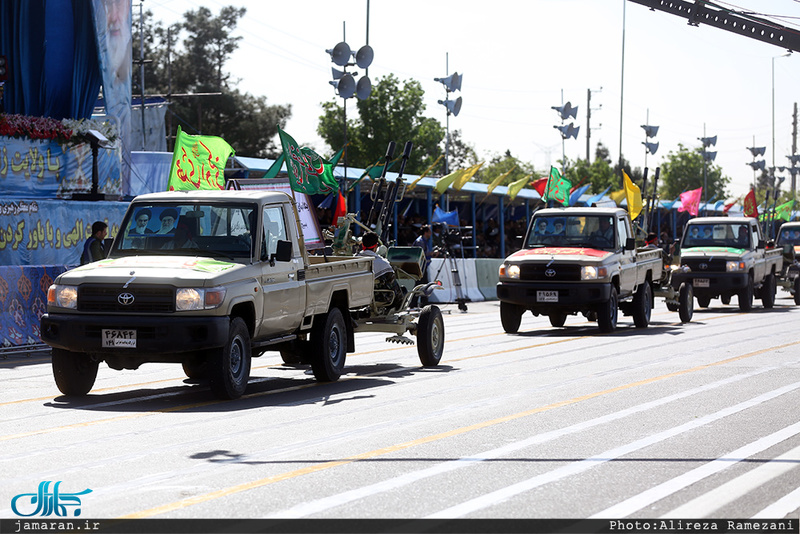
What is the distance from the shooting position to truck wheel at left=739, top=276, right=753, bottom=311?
27.3 meters

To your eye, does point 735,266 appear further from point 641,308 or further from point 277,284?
point 277,284

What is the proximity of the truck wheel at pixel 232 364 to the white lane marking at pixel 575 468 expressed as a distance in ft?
13.2

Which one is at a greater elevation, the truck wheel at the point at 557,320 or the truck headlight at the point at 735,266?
the truck headlight at the point at 735,266

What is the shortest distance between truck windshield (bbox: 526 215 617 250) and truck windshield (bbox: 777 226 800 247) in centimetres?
1644

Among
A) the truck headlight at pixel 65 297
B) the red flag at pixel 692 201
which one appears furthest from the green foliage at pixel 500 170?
the truck headlight at pixel 65 297

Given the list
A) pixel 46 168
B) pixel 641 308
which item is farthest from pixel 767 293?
pixel 46 168

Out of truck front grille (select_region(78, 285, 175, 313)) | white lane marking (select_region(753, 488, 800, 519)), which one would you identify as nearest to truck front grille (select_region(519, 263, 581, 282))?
truck front grille (select_region(78, 285, 175, 313))

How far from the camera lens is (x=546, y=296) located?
1969 cm

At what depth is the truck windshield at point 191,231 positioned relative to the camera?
1157 cm

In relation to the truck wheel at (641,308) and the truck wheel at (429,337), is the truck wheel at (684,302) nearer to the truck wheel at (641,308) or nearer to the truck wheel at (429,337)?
the truck wheel at (641,308)

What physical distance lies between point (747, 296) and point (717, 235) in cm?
176

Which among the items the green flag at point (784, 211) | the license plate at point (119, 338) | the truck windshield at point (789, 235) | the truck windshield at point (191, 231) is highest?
the green flag at point (784, 211)

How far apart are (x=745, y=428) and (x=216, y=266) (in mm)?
4906

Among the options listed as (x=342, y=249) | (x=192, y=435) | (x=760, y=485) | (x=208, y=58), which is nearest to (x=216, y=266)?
(x=192, y=435)
